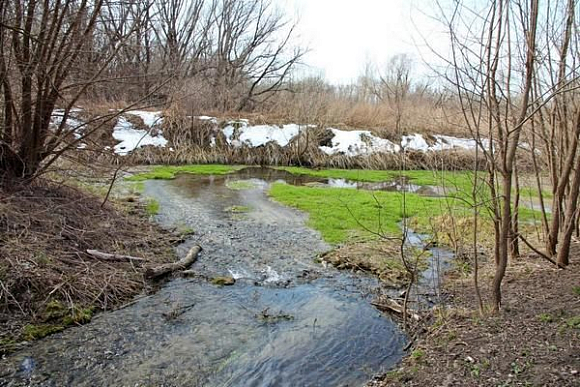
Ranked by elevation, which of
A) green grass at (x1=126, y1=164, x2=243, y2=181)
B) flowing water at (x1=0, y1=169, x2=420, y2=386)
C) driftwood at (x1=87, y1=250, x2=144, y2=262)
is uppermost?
green grass at (x1=126, y1=164, x2=243, y2=181)

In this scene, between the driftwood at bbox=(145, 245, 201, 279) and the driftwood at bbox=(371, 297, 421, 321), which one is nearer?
the driftwood at bbox=(371, 297, 421, 321)

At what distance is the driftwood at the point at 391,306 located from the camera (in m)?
4.52

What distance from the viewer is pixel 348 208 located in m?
7.44

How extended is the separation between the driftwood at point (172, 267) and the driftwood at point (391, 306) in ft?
8.66

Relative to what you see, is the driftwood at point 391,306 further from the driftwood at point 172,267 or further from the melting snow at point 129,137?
the melting snow at point 129,137

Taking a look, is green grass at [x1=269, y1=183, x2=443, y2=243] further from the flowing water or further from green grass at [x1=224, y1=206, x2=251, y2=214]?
the flowing water

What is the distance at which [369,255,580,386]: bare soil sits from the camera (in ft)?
9.24

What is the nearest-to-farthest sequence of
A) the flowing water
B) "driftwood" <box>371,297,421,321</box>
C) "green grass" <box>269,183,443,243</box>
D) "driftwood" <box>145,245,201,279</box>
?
the flowing water → "driftwood" <box>371,297,421,321</box> → "driftwood" <box>145,245,201,279</box> → "green grass" <box>269,183,443,243</box>

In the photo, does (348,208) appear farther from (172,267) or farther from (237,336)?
(237,336)

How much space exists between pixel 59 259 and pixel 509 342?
478 cm

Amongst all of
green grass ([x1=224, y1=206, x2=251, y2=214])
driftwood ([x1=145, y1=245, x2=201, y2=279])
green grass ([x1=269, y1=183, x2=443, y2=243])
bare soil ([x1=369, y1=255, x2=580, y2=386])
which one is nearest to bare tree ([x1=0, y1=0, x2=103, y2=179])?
driftwood ([x1=145, y1=245, x2=201, y2=279])

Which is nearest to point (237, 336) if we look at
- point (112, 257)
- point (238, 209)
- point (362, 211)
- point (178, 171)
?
point (112, 257)

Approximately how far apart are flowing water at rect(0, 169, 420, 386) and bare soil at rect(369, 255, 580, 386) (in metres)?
0.48

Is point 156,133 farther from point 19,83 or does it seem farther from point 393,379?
point 393,379
